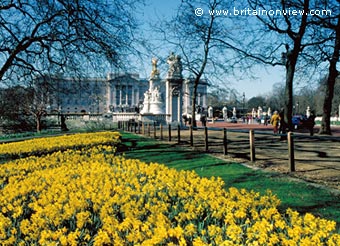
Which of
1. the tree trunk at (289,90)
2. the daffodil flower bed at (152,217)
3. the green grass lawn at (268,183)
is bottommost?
the green grass lawn at (268,183)

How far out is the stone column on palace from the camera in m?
32.3

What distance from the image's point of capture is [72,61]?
1368 cm

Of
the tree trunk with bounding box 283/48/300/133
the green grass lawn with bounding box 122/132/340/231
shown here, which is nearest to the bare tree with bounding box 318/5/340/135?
the tree trunk with bounding box 283/48/300/133

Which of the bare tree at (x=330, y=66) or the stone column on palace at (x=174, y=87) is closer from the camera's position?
the bare tree at (x=330, y=66)

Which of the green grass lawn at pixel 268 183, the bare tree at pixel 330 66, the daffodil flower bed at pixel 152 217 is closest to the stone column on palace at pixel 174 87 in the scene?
the bare tree at pixel 330 66

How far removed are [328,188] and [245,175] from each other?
6.17 feet

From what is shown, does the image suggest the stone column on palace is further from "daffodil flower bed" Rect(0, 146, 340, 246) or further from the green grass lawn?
"daffodil flower bed" Rect(0, 146, 340, 246)

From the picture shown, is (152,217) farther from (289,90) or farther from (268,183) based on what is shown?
(289,90)

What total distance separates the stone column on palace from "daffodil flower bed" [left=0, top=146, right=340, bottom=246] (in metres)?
27.3

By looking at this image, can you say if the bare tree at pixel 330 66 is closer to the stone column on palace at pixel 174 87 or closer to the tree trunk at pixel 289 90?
the tree trunk at pixel 289 90

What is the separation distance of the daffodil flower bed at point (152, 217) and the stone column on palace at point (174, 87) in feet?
89.4

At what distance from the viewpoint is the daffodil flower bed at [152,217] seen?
116 inches

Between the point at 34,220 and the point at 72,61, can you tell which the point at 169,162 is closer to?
the point at 72,61

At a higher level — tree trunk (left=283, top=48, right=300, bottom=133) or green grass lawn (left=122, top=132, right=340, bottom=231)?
tree trunk (left=283, top=48, right=300, bottom=133)
